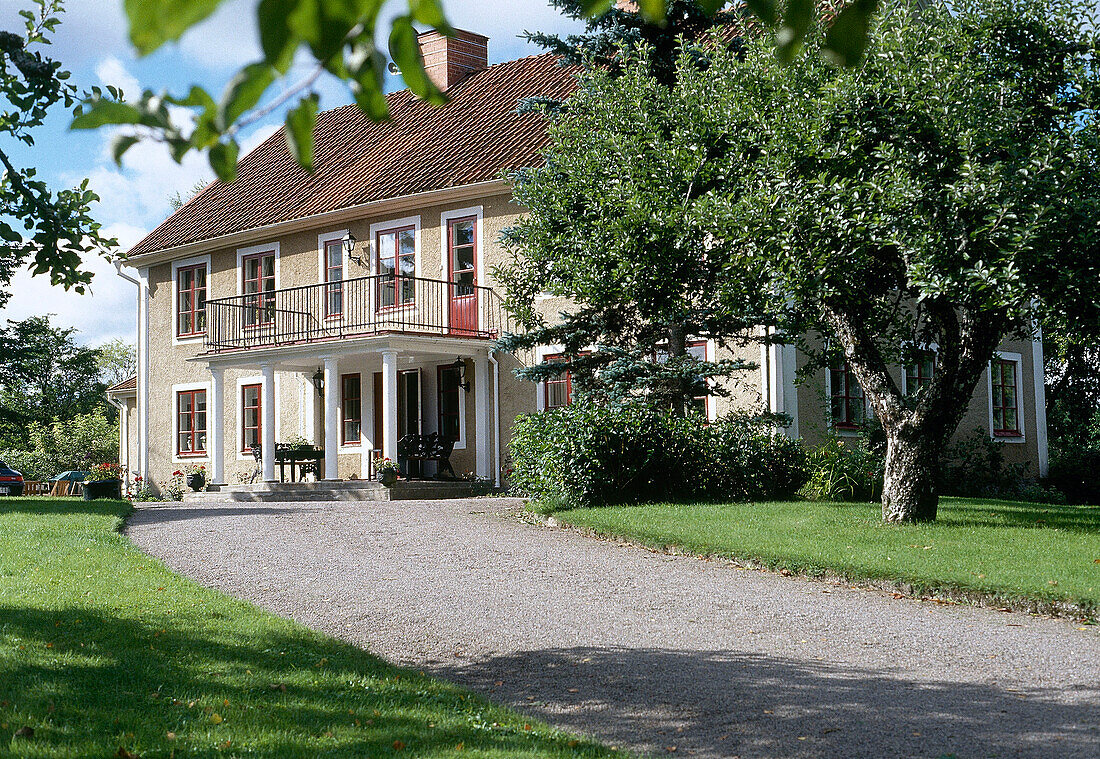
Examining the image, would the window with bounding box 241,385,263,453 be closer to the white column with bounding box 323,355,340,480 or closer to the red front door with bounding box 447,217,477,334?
the white column with bounding box 323,355,340,480

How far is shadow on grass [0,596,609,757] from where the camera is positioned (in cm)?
A: 488

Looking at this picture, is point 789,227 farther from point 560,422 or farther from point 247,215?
point 247,215

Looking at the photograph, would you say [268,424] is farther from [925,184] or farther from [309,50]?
[309,50]

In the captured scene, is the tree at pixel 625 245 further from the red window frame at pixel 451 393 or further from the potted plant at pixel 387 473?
the red window frame at pixel 451 393

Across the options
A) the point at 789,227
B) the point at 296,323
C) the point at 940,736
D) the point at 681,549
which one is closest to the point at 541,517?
the point at 681,549

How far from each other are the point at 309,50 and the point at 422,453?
62.3ft

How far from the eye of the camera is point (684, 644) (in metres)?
7.23

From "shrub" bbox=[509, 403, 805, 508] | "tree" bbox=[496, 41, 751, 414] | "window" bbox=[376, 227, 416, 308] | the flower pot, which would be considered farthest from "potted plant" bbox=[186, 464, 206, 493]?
"shrub" bbox=[509, 403, 805, 508]

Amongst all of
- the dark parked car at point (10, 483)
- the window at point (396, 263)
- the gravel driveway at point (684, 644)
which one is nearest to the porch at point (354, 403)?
the window at point (396, 263)

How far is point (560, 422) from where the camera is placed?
14.4 metres

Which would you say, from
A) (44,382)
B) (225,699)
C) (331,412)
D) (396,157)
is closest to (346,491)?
(331,412)

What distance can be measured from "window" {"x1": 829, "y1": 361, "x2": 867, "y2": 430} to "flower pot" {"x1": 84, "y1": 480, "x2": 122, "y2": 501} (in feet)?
40.9

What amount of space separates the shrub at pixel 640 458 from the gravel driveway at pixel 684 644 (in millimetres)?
1930

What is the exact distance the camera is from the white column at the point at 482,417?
68.0ft
